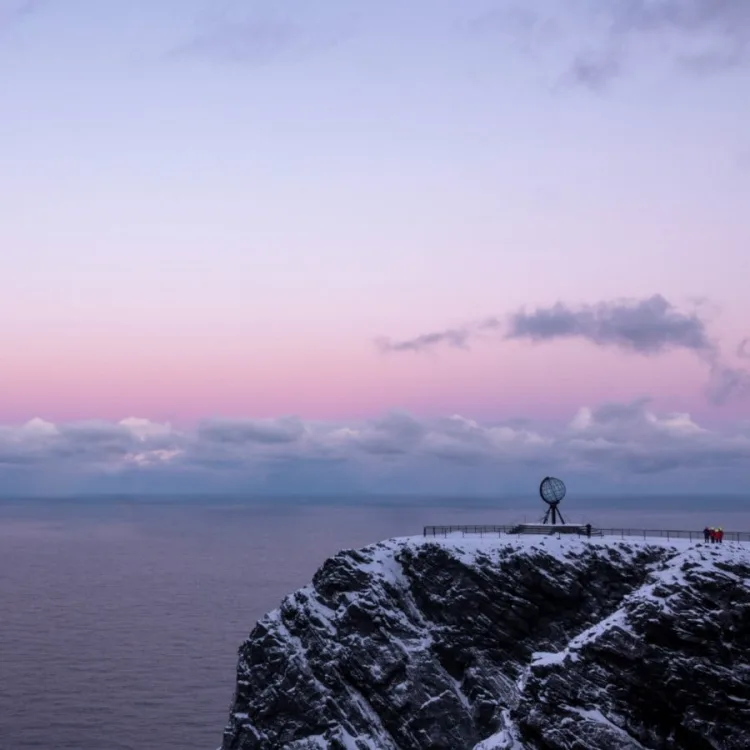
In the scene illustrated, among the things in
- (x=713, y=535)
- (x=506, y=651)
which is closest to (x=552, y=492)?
(x=713, y=535)

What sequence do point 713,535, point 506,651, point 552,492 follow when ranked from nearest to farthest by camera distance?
1. point 506,651
2. point 713,535
3. point 552,492

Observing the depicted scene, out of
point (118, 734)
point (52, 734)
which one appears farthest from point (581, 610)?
point (52, 734)

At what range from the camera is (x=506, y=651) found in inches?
3056

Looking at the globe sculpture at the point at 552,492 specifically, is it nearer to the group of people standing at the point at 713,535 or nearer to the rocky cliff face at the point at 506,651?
the rocky cliff face at the point at 506,651

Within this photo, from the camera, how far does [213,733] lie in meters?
95.2

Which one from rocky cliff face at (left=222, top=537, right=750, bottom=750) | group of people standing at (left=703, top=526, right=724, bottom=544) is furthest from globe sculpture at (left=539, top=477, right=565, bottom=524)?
group of people standing at (left=703, top=526, right=724, bottom=544)

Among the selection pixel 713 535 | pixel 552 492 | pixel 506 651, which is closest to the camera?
pixel 506 651

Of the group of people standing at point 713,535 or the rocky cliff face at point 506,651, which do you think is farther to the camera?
the group of people standing at point 713,535

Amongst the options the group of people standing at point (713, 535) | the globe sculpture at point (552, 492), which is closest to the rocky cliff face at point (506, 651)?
the group of people standing at point (713, 535)

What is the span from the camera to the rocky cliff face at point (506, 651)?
64.2m

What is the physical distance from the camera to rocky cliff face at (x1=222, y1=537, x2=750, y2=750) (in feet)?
211

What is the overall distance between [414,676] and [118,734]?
3855 cm

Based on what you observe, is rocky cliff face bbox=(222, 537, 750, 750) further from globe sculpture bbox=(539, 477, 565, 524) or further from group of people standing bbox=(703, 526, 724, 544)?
globe sculpture bbox=(539, 477, 565, 524)

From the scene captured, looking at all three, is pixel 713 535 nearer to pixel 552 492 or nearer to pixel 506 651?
pixel 552 492
